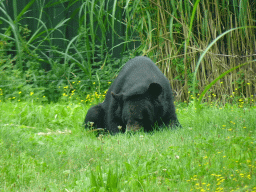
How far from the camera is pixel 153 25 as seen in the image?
634 centimetres

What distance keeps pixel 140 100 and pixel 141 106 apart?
79 millimetres

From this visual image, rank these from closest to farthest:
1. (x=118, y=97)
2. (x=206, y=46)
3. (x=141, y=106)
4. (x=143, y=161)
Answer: (x=143, y=161) → (x=141, y=106) → (x=118, y=97) → (x=206, y=46)

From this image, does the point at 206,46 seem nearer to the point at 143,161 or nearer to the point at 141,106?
the point at 141,106

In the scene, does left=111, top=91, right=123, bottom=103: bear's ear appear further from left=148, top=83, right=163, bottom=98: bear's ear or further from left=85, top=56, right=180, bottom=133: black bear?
left=148, top=83, right=163, bottom=98: bear's ear

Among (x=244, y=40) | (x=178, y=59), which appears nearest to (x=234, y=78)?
(x=244, y=40)

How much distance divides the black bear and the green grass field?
8.0 inches

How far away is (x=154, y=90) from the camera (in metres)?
4.02

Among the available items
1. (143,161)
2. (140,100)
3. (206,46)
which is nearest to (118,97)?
(140,100)

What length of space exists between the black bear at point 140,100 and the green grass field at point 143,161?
202 millimetres

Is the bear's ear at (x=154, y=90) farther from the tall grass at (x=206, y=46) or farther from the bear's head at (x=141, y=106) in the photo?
the tall grass at (x=206, y=46)

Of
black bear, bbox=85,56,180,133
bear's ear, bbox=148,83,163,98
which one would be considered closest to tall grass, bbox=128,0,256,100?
black bear, bbox=85,56,180,133

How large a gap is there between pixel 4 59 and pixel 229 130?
5.54 metres

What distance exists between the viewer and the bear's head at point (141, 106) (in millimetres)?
3994

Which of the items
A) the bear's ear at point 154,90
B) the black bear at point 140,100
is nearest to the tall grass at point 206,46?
the black bear at point 140,100
